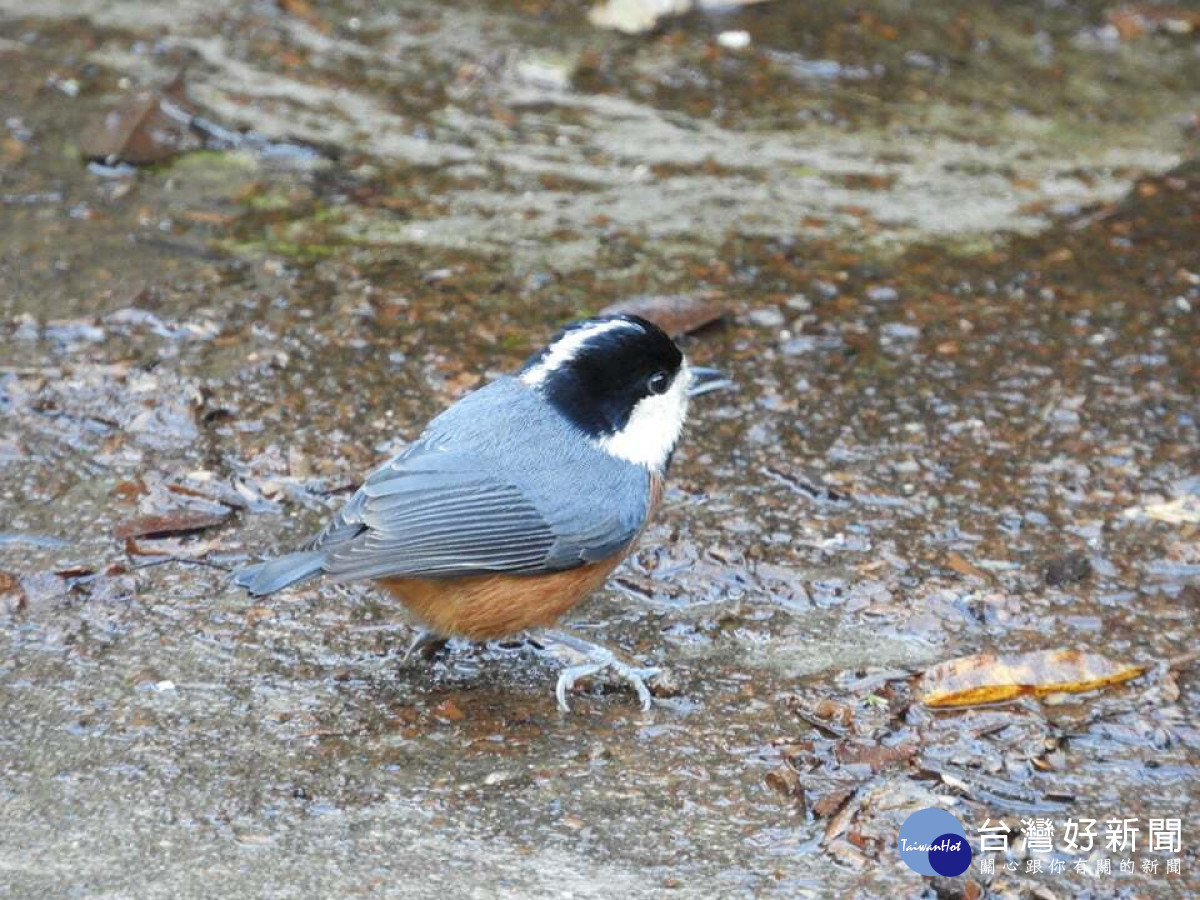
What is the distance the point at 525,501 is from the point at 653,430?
465 millimetres

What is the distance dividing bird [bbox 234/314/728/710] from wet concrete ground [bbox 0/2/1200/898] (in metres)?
0.26

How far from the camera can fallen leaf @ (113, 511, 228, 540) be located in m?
4.41

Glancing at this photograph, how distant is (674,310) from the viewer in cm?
557

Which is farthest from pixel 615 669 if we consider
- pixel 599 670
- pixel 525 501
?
pixel 525 501

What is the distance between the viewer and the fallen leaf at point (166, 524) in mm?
4410

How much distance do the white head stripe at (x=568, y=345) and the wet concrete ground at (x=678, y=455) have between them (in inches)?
28.7

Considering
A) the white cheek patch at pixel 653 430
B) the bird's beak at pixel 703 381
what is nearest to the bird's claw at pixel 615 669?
the white cheek patch at pixel 653 430

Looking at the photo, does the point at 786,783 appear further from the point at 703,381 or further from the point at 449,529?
the point at 703,381

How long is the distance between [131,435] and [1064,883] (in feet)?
10.0

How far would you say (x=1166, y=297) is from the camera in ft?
19.0

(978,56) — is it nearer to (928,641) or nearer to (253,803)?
(928,641)

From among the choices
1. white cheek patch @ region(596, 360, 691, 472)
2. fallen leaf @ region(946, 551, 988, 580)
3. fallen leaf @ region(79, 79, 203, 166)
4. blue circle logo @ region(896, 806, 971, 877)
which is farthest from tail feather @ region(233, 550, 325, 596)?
fallen leaf @ region(79, 79, 203, 166)

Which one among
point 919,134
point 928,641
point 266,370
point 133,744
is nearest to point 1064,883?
point 928,641

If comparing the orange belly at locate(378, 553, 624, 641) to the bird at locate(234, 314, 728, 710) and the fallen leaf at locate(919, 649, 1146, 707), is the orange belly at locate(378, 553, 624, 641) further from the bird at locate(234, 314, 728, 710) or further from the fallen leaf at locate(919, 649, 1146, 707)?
the fallen leaf at locate(919, 649, 1146, 707)
